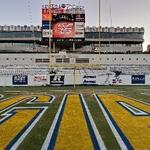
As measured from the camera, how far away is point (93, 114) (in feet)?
41.2

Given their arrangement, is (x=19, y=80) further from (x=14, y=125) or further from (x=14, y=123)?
(x=14, y=125)

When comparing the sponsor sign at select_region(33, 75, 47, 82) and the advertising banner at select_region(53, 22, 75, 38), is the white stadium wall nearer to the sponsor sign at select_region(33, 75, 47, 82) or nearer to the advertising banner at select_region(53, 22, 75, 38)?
the sponsor sign at select_region(33, 75, 47, 82)

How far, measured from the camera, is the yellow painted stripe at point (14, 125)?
27.0 feet

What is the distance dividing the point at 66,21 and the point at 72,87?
14121 mm

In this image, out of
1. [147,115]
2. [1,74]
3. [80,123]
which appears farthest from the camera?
[1,74]

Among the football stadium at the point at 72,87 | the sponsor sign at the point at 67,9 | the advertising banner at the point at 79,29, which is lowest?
the football stadium at the point at 72,87

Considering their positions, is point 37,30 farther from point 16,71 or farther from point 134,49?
point 16,71

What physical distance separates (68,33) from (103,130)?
36.5m

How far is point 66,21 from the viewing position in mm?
45188

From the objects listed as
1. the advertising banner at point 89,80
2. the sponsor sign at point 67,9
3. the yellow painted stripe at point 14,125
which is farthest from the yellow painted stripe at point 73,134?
the sponsor sign at point 67,9

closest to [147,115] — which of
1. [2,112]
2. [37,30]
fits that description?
[2,112]

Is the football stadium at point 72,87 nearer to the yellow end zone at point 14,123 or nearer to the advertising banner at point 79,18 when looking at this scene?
the yellow end zone at point 14,123

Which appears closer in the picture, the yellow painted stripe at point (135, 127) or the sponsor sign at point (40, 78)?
the yellow painted stripe at point (135, 127)

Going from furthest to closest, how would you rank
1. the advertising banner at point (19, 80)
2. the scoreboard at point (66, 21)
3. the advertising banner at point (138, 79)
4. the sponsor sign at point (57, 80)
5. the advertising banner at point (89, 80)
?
the scoreboard at point (66, 21), the advertising banner at point (89, 80), the advertising banner at point (138, 79), the sponsor sign at point (57, 80), the advertising banner at point (19, 80)
